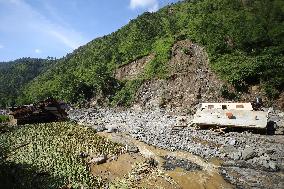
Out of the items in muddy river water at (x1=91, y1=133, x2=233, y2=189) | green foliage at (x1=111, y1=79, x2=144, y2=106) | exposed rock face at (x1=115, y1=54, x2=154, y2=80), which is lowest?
muddy river water at (x1=91, y1=133, x2=233, y2=189)

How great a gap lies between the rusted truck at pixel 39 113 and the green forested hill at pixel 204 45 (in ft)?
45.5

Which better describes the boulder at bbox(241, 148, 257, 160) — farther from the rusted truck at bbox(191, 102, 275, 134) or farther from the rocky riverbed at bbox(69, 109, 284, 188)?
the rusted truck at bbox(191, 102, 275, 134)

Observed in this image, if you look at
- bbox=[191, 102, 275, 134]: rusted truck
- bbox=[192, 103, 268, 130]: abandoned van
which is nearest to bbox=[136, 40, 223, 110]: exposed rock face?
bbox=[192, 103, 268, 130]: abandoned van

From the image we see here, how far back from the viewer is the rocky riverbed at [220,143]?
21.2 meters

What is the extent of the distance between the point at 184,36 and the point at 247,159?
36420mm

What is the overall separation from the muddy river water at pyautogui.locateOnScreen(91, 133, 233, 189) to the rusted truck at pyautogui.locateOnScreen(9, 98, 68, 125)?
1573 cm

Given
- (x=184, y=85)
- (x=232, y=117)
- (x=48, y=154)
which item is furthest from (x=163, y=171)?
(x=184, y=85)

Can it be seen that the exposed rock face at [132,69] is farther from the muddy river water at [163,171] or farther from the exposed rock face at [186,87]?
the muddy river water at [163,171]

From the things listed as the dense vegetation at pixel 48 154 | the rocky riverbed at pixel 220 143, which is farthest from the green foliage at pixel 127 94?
the dense vegetation at pixel 48 154

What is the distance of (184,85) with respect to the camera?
46750 mm

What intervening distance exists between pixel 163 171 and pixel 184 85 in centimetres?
2608

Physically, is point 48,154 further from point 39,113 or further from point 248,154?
point 248,154

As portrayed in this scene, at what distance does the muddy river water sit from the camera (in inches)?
786

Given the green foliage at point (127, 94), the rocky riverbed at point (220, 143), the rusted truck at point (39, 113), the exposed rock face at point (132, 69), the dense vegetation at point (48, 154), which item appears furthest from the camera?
the exposed rock face at point (132, 69)
